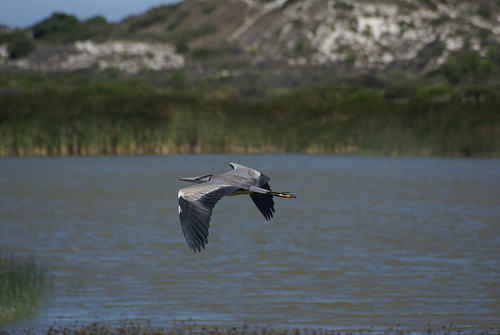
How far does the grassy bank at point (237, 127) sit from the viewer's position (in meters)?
24.9

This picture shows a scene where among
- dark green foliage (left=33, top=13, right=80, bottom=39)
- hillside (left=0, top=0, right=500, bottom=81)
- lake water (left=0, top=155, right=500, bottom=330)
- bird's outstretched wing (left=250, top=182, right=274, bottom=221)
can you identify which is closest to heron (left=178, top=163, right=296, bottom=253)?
bird's outstretched wing (left=250, top=182, right=274, bottom=221)

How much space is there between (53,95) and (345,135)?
8.86 m

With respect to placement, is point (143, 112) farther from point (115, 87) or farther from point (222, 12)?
point (222, 12)

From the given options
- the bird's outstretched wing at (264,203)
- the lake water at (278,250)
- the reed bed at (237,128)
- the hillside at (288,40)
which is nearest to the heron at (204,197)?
the bird's outstretched wing at (264,203)

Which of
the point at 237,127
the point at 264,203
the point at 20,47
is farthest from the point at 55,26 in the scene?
the point at 264,203

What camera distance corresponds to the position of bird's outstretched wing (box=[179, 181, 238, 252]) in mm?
6426

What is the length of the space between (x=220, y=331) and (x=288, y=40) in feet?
270

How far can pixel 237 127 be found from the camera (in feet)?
86.9

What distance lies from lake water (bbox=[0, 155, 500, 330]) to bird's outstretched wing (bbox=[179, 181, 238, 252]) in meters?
1.95

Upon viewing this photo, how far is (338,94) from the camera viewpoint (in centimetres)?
4675

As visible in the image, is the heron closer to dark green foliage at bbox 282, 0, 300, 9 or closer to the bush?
the bush

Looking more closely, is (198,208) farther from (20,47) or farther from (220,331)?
(20,47)

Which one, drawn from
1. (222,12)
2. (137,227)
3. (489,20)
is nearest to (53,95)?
(137,227)

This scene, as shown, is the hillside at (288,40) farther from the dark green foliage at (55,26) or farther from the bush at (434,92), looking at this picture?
the bush at (434,92)
